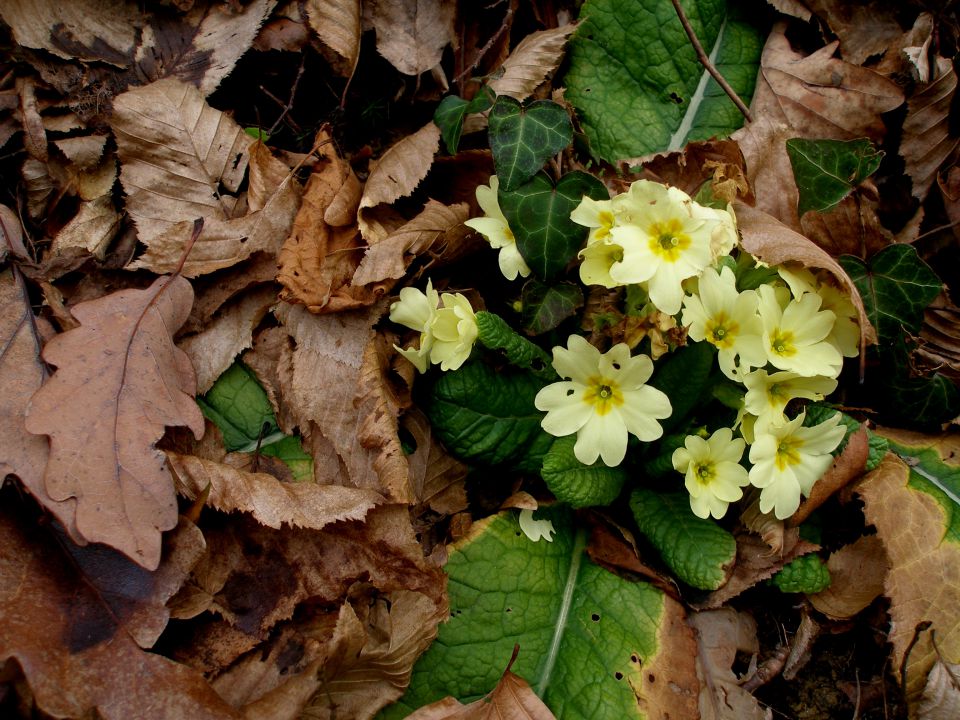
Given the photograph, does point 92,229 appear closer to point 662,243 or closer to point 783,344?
point 662,243

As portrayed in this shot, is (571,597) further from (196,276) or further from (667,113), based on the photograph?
(667,113)

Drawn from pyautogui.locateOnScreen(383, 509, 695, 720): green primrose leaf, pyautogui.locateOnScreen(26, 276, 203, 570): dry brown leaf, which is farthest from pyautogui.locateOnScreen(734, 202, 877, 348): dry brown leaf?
pyautogui.locateOnScreen(26, 276, 203, 570): dry brown leaf

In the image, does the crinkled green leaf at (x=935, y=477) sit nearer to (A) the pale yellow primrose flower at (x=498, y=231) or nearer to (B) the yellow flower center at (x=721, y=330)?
(B) the yellow flower center at (x=721, y=330)

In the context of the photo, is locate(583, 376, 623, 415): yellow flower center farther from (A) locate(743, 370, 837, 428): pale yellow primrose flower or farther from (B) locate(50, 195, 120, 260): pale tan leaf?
(B) locate(50, 195, 120, 260): pale tan leaf

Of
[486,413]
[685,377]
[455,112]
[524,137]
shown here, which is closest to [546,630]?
[486,413]

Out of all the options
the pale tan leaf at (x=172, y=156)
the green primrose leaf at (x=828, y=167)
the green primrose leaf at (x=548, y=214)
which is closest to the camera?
the green primrose leaf at (x=548, y=214)

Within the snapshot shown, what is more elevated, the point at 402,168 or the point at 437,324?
the point at 402,168

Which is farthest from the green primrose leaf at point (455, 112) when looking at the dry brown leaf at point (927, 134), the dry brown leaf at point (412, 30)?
the dry brown leaf at point (927, 134)
